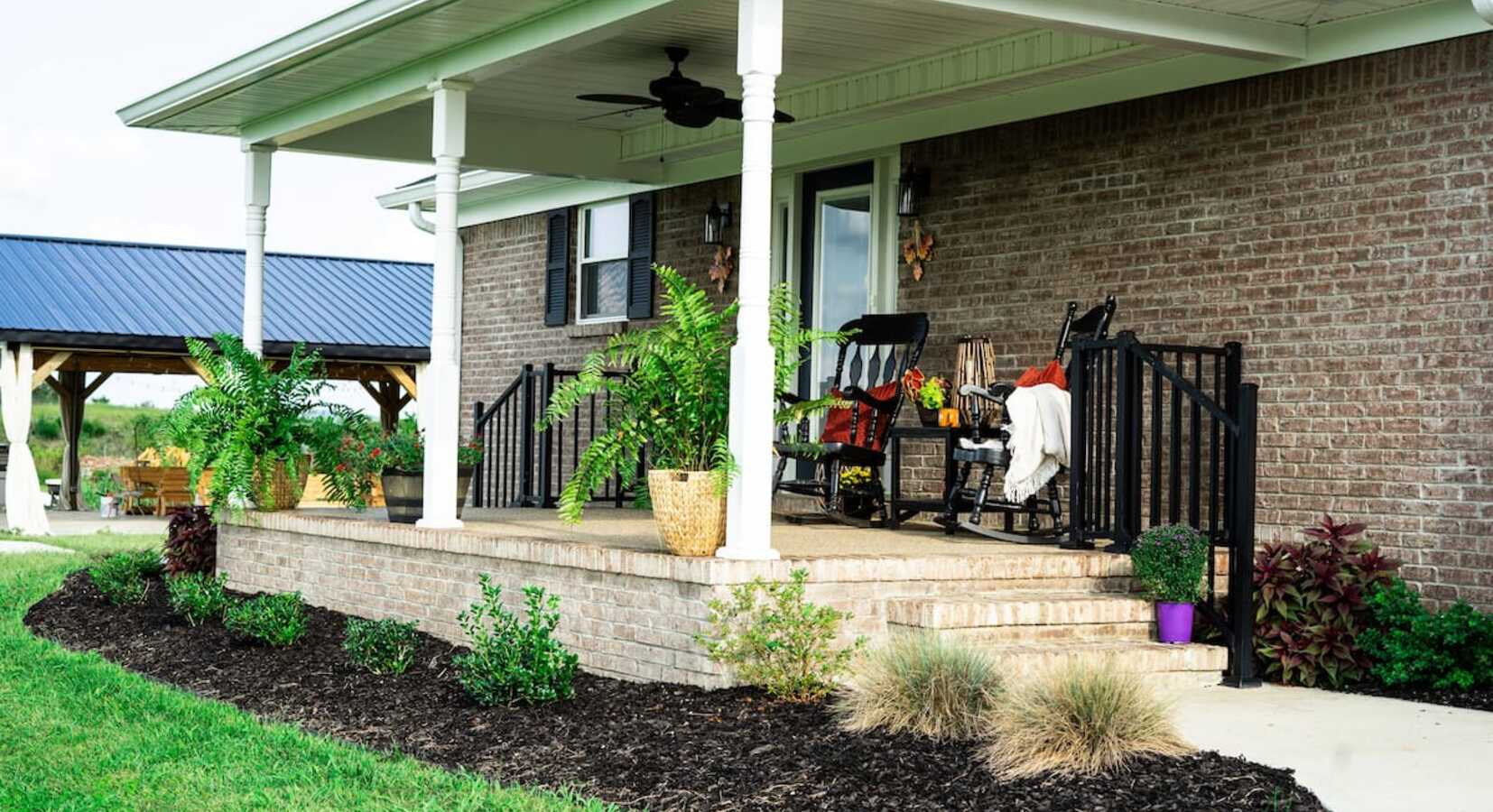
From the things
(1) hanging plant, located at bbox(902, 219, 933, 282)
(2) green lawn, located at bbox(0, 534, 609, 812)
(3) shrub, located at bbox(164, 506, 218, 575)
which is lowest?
(2) green lawn, located at bbox(0, 534, 609, 812)

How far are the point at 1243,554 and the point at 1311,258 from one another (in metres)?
1.80

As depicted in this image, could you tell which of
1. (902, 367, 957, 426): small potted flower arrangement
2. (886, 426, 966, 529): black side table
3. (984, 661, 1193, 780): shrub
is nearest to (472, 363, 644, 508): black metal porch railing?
(886, 426, 966, 529): black side table

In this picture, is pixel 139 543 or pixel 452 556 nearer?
pixel 452 556

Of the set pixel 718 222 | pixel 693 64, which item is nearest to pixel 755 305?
pixel 693 64

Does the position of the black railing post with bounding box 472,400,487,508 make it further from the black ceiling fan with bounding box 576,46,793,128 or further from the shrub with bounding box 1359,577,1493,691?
the shrub with bounding box 1359,577,1493,691

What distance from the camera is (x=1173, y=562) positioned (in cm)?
727

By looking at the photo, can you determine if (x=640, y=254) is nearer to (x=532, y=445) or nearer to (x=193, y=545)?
(x=532, y=445)

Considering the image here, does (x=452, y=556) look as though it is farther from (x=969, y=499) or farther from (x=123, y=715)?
(x=969, y=499)

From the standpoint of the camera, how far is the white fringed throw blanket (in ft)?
27.4

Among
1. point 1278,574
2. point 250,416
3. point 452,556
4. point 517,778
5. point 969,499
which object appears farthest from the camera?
point 250,416

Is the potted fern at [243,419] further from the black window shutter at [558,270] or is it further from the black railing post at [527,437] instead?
the black window shutter at [558,270]

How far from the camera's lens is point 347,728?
6.75 meters

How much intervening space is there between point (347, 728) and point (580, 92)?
18.1 feet

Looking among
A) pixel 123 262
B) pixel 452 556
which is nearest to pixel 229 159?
pixel 123 262
